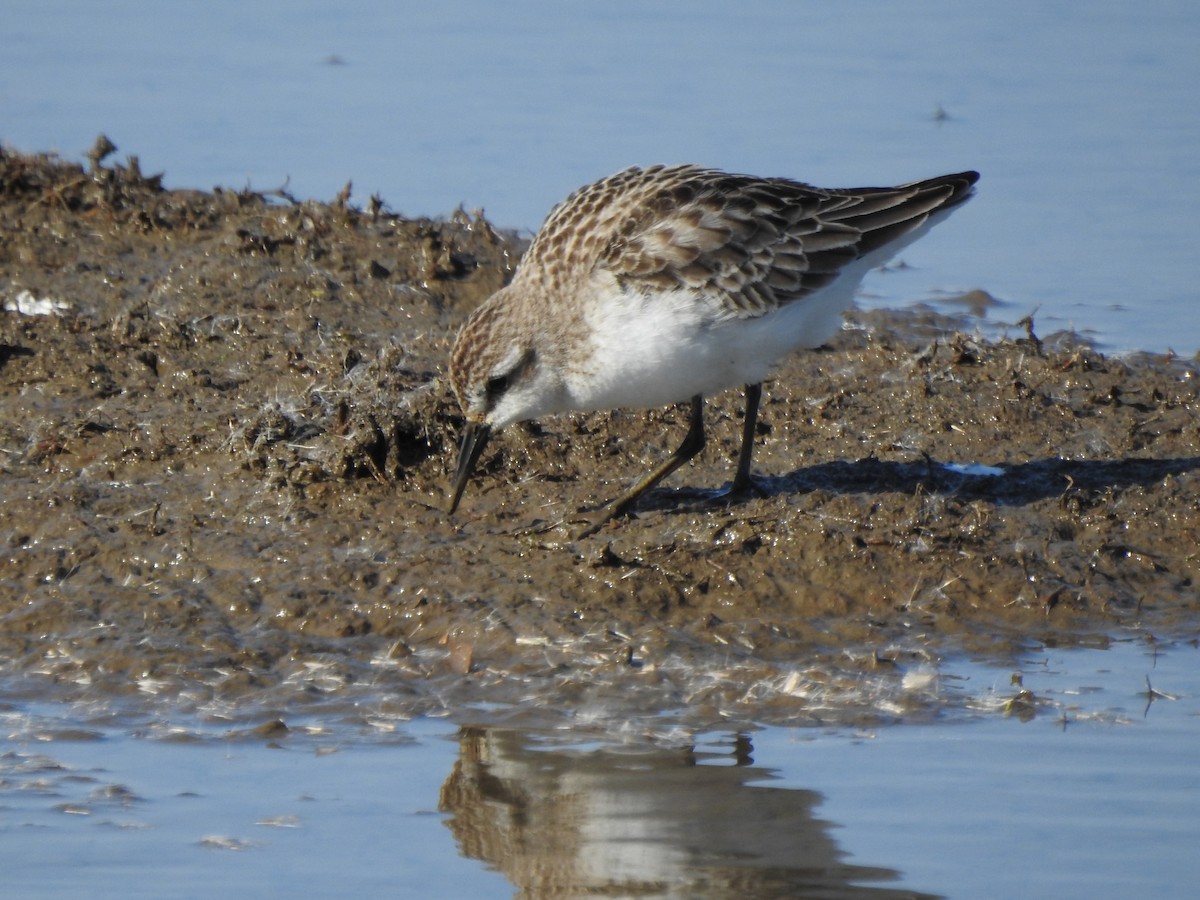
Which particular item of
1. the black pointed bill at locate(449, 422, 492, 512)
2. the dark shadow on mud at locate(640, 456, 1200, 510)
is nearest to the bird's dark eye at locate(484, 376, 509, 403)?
the black pointed bill at locate(449, 422, 492, 512)

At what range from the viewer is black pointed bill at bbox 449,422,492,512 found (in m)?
7.54

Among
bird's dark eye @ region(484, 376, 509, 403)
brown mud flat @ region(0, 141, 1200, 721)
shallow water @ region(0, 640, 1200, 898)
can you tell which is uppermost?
bird's dark eye @ region(484, 376, 509, 403)

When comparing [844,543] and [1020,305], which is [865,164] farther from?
[844,543]

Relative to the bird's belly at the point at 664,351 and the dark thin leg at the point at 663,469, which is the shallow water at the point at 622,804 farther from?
the bird's belly at the point at 664,351

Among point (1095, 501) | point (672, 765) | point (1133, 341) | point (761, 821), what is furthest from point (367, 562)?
point (1133, 341)

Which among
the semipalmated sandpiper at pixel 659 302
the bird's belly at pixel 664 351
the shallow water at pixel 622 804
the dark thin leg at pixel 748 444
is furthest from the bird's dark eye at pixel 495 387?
the shallow water at pixel 622 804

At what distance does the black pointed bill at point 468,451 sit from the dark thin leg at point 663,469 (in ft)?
1.81

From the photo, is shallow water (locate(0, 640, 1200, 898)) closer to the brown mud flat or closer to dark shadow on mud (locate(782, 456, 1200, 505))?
the brown mud flat

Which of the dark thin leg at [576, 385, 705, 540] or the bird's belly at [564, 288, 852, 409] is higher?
the bird's belly at [564, 288, 852, 409]

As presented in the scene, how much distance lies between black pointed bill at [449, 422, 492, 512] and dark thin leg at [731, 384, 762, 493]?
112 cm

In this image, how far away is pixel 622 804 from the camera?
18.5ft

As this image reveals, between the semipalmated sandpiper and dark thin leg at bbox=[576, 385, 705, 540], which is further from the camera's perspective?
dark thin leg at bbox=[576, 385, 705, 540]

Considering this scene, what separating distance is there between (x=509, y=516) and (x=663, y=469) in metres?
0.71

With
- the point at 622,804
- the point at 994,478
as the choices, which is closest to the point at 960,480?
the point at 994,478
